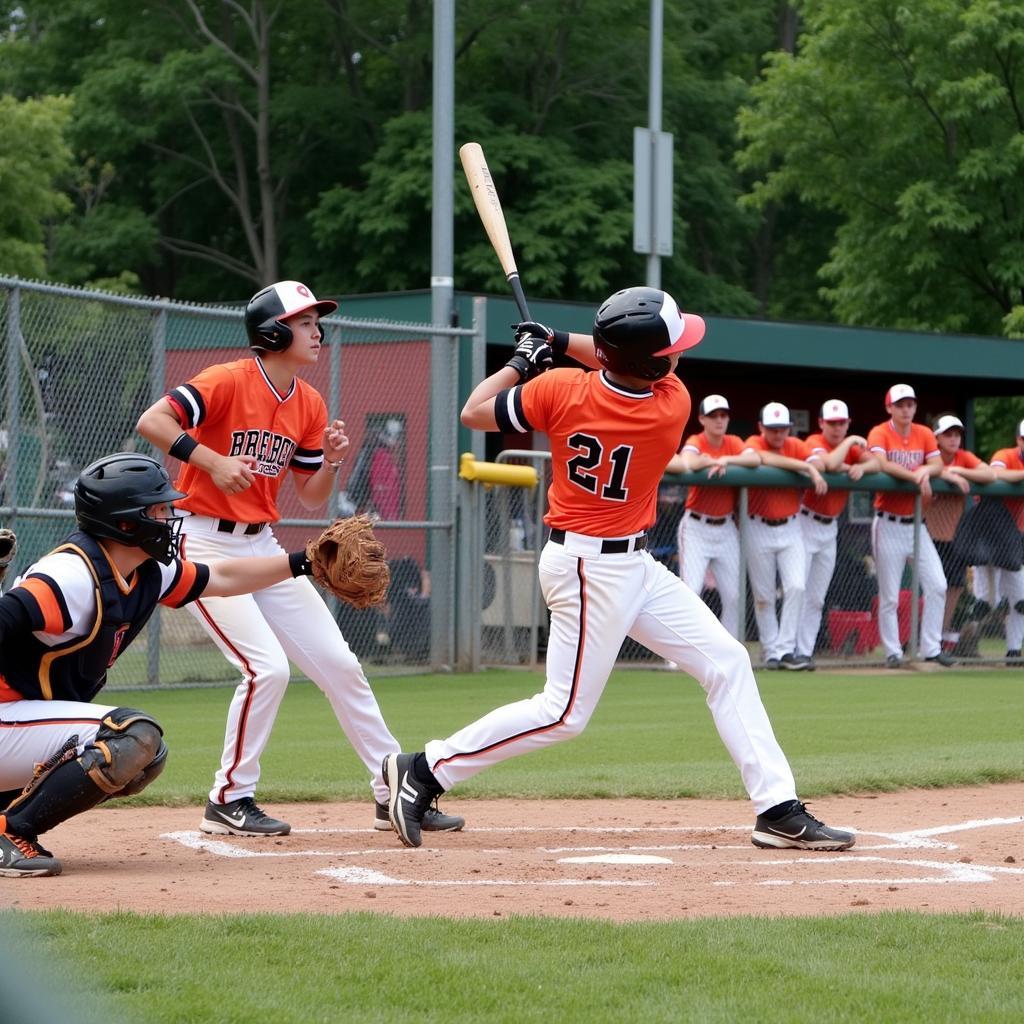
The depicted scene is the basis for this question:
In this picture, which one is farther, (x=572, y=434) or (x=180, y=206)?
(x=180, y=206)

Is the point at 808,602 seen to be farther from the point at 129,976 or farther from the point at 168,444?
the point at 129,976

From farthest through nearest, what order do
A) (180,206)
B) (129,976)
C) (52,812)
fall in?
(180,206) → (52,812) → (129,976)

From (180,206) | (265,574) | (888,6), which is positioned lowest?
(265,574)

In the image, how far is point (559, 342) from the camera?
630cm

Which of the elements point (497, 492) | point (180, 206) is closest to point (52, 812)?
point (497, 492)

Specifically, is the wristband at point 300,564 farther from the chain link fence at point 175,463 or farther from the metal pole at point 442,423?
the metal pole at point 442,423

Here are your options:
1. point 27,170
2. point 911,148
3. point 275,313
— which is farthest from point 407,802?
point 911,148

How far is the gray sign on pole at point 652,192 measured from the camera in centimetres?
1661

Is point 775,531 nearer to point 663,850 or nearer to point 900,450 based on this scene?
point 900,450

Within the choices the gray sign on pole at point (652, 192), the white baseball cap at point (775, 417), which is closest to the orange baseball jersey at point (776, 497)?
the white baseball cap at point (775, 417)

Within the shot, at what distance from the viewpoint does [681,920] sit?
4.58 metres

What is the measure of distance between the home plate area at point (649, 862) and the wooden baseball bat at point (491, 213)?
86.1 inches

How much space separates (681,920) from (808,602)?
9919 mm

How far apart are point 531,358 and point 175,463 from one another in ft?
21.2
